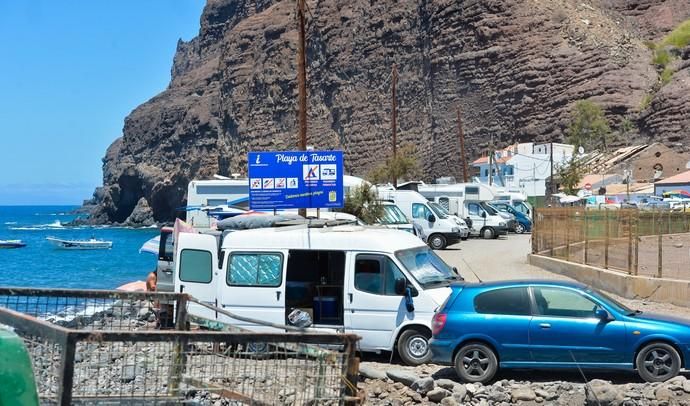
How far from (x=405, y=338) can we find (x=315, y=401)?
6949 mm

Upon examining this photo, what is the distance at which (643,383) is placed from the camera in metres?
10.8

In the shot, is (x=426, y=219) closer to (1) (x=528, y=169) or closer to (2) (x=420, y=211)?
(2) (x=420, y=211)

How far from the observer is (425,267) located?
44.3 feet

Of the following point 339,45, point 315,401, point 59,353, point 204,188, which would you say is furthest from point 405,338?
point 339,45

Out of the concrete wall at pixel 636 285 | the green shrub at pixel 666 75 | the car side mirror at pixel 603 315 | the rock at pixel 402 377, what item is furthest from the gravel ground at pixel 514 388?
the green shrub at pixel 666 75

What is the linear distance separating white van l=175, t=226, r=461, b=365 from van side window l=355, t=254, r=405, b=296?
15 mm

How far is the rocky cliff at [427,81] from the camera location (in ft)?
313

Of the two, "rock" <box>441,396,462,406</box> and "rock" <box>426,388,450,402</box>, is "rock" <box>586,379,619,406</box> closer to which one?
"rock" <box>441,396,462,406</box>

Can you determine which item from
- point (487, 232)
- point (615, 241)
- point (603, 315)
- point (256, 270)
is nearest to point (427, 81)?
point (487, 232)

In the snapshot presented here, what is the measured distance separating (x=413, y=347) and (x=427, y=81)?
95.9m

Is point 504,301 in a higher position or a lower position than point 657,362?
higher

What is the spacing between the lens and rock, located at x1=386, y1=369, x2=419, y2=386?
11.0 meters

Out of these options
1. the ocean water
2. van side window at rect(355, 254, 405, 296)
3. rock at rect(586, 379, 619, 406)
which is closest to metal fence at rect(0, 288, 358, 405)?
rock at rect(586, 379, 619, 406)

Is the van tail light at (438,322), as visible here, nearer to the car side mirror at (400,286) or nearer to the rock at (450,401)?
the rock at (450,401)
